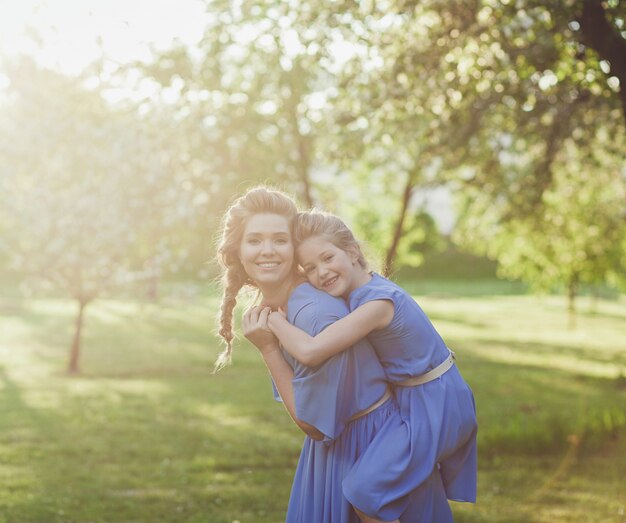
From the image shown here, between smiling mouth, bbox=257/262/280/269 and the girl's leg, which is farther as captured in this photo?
smiling mouth, bbox=257/262/280/269

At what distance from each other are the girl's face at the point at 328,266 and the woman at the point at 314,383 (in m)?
0.06

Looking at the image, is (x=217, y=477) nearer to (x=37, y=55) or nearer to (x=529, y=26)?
(x=529, y=26)

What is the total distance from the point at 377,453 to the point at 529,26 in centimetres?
788

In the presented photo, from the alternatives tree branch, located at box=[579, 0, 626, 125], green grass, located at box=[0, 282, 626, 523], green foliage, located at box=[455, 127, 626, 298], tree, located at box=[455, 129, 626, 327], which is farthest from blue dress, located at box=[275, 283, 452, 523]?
tree, located at box=[455, 129, 626, 327]

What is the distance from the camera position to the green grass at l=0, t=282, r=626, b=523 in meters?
8.65

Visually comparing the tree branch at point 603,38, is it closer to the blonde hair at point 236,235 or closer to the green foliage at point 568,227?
the green foliage at point 568,227

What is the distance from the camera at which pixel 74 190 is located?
2070cm

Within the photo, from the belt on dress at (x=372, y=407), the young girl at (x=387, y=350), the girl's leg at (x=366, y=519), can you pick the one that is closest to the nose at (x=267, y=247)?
the young girl at (x=387, y=350)

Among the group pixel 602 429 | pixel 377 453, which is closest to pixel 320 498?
pixel 377 453

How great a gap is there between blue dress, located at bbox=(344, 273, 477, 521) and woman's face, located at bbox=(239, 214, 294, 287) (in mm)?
357

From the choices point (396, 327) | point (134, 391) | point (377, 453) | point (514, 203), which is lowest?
point (134, 391)

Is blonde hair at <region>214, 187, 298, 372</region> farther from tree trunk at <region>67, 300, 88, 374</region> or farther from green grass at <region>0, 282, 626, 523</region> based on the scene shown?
tree trunk at <region>67, 300, 88, 374</region>

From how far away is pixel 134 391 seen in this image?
698 inches

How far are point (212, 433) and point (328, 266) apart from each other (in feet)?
31.5
